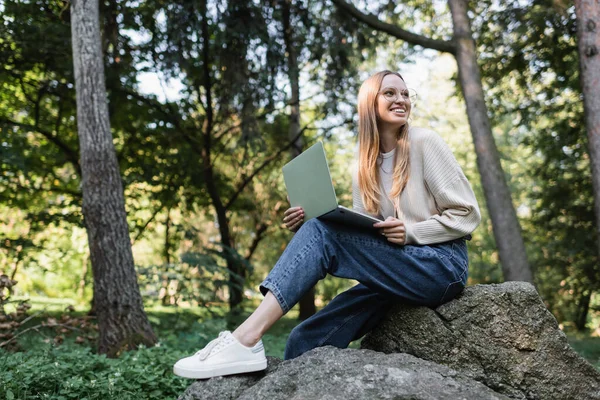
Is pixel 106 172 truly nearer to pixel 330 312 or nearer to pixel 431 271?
pixel 330 312

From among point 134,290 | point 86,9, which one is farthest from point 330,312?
point 86,9

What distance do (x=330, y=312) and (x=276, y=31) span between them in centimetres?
751

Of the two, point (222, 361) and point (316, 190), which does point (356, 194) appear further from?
point (222, 361)

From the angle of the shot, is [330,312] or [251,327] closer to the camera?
[251,327]

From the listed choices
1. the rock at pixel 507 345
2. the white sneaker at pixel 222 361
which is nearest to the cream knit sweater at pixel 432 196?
the rock at pixel 507 345

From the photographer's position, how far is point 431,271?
263 cm

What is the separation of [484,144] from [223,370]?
547cm

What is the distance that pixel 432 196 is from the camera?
2.89 m

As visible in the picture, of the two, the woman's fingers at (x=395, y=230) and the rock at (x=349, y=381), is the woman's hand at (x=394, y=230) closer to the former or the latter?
the woman's fingers at (x=395, y=230)

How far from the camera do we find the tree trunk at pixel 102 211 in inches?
199

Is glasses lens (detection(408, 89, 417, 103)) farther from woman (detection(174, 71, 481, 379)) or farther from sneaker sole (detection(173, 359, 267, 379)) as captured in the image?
sneaker sole (detection(173, 359, 267, 379))

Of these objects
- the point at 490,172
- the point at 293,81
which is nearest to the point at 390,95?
the point at 490,172

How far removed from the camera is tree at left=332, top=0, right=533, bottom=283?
6723 millimetres

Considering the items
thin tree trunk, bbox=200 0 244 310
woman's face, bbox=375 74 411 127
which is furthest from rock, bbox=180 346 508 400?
thin tree trunk, bbox=200 0 244 310
